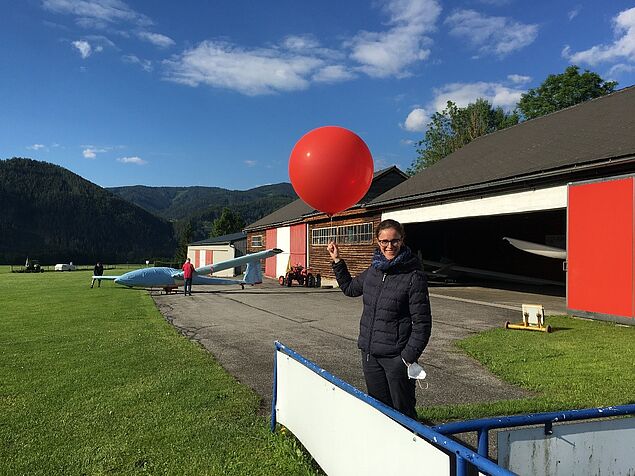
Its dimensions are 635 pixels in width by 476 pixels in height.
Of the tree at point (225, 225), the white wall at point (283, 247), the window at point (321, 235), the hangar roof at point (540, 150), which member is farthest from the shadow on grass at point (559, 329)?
the tree at point (225, 225)

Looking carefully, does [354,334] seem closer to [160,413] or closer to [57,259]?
[160,413]

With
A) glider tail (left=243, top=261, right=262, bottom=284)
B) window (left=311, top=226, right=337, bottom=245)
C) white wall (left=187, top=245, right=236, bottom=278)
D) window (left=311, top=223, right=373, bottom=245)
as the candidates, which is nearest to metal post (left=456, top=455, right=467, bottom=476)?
window (left=311, top=223, right=373, bottom=245)

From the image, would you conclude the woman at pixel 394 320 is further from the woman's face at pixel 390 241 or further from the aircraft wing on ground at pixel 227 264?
the aircraft wing on ground at pixel 227 264

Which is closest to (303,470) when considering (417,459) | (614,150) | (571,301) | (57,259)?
(417,459)

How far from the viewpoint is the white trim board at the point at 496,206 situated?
12086 millimetres

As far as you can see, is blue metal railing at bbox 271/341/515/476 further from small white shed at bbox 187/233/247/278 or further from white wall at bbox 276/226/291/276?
small white shed at bbox 187/233/247/278

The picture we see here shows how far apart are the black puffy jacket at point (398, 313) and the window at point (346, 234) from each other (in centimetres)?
1666

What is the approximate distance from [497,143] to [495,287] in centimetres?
667

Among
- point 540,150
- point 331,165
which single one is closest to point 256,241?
point 540,150

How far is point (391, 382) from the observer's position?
346 cm

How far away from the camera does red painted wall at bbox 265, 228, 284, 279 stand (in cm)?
3359

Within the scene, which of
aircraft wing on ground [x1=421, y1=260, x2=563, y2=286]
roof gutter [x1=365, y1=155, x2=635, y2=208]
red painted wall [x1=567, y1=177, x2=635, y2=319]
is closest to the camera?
red painted wall [x1=567, y1=177, x2=635, y2=319]

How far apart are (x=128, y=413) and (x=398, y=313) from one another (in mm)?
3307

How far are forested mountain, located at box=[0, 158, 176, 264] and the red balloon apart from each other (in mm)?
123562
